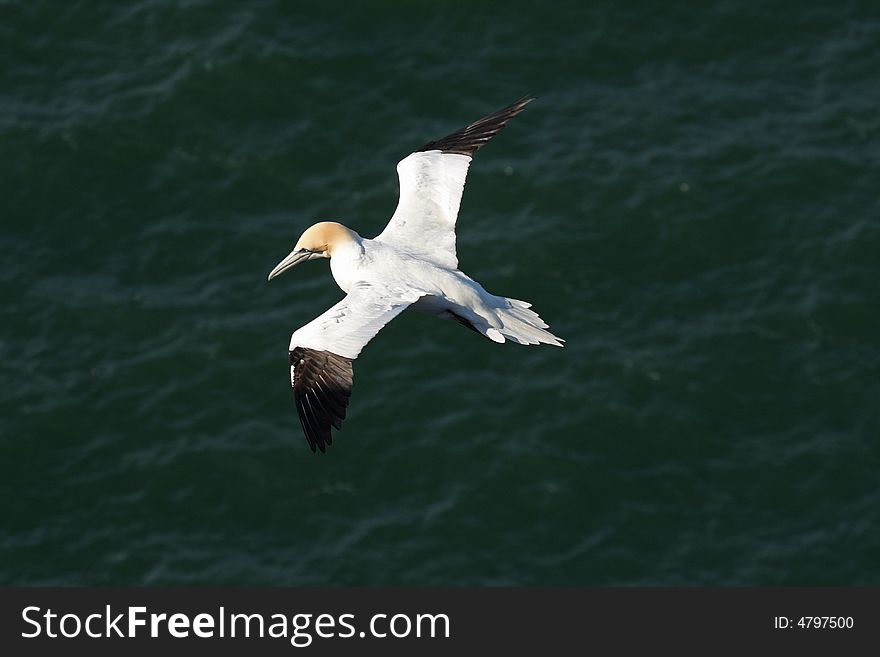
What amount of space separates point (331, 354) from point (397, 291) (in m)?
1.92

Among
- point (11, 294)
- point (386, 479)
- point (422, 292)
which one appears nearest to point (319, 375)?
point (422, 292)

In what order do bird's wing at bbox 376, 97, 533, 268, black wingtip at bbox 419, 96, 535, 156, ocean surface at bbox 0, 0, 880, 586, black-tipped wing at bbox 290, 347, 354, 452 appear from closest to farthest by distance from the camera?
black-tipped wing at bbox 290, 347, 354, 452
bird's wing at bbox 376, 97, 533, 268
black wingtip at bbox 419, 96, 535, 156
ocean surface at bbox 0, 0, 880, 586

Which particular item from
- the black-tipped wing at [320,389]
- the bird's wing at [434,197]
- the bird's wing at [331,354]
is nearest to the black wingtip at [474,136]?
the bird's wing at [434,197]

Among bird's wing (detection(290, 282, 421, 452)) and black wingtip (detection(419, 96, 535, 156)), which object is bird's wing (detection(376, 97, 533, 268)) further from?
bird's wing (detection(290, 282, 421, 452))

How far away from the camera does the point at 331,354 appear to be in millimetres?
30250

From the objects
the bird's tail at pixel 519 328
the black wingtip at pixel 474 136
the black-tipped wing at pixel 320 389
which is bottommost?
the black-tipped wing at pixel 320 389

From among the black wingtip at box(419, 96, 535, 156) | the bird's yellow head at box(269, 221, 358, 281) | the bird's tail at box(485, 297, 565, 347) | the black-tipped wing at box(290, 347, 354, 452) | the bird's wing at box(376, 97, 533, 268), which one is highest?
the black wingtip at box(419, 96, 535, 156)

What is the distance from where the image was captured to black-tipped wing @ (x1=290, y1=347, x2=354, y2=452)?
29.8 m

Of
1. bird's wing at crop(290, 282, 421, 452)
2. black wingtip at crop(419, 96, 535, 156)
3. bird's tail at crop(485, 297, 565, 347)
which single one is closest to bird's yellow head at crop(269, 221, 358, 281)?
bird's wing at crop(290, 282, 421, 452)

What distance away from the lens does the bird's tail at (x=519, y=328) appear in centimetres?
3169

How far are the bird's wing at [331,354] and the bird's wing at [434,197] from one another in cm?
286

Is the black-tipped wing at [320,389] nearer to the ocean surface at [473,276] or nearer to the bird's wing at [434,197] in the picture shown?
the bird's wing at [434,197]

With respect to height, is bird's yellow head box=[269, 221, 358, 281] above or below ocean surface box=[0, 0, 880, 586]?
below

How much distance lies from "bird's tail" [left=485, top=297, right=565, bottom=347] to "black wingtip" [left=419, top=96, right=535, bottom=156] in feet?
16.4
